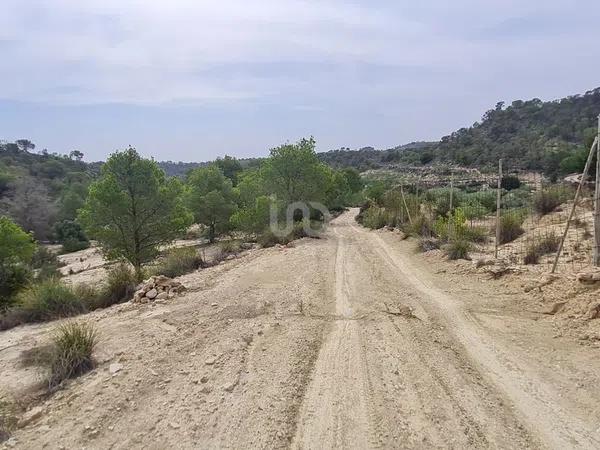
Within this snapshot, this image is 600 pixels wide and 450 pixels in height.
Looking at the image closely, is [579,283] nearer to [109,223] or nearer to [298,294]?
[298,294]

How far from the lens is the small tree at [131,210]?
1983cm

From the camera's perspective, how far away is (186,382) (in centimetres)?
489

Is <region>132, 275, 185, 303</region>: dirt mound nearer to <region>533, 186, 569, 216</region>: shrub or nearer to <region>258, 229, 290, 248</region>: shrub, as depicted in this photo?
<region>258, 229, 290, 248</region>: shrub

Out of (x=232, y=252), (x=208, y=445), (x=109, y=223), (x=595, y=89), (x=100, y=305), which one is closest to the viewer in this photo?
(x=208, y=445)

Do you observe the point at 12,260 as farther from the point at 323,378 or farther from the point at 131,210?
the point at 323,378

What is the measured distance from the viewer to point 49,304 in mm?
9859

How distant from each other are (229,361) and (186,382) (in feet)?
2.10

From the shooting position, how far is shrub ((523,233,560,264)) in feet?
33.5

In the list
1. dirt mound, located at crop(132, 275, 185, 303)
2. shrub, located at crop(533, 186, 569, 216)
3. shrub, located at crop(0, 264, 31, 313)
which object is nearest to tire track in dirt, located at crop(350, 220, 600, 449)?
dirt mound, located at crop(132, 275, 185, 303)

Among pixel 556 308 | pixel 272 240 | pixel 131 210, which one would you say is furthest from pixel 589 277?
pixel 131 210

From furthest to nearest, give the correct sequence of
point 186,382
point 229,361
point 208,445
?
point 229,361 → point 186,382 → point 208,445

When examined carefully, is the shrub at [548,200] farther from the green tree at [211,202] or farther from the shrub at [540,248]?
the green tree at [211,202]

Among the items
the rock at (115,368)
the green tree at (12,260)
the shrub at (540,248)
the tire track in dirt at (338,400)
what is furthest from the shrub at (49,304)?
the shrub at (540,248)

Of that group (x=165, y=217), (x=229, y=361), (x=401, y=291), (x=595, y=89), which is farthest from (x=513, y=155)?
(x=229, y=361)
